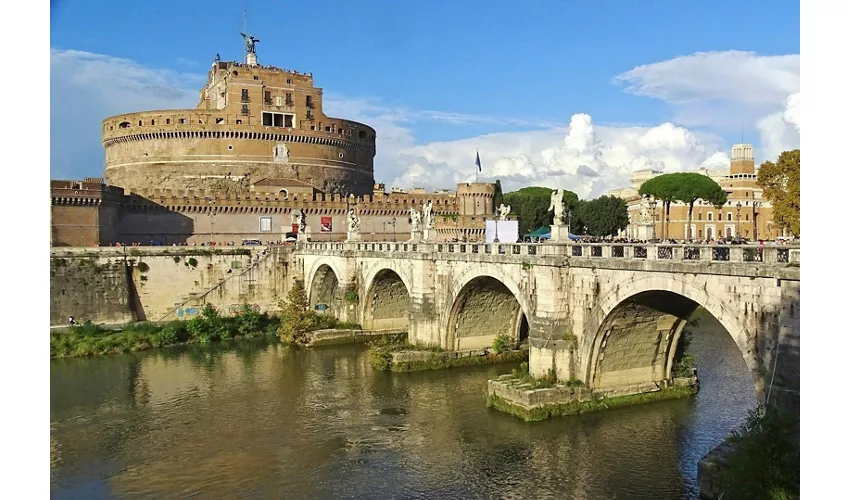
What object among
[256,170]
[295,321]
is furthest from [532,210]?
[295,321]

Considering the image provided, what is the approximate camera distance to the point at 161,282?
45438mm

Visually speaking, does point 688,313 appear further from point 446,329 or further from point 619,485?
point 446,329

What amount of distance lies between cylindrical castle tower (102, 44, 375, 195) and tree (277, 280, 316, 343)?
32525 millimetres

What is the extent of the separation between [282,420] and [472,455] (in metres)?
7.33

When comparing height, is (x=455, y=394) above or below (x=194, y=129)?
below

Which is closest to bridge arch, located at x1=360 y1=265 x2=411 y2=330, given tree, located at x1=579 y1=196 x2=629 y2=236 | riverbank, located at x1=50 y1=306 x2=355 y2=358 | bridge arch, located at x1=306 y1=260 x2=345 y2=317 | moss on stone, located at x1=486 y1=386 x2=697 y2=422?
riverbank, located at x1=50 y1=306 x2=355 y2=358

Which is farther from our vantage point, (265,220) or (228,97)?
(228,97)

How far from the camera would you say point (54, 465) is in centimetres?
2003

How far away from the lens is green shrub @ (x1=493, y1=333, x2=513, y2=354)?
31.0 meters

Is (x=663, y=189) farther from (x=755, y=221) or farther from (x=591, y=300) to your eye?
(x=591, y=300)

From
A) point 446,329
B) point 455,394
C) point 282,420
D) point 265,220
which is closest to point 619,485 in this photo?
point 455,394

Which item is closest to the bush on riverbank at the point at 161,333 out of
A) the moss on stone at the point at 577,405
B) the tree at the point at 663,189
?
the moss on stone at the point at 577,405

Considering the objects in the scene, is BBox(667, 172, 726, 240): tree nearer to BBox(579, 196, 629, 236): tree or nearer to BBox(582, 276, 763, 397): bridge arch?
BBox(579, 196, 629, 236): tree

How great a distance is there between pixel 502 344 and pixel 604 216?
42590 mm
